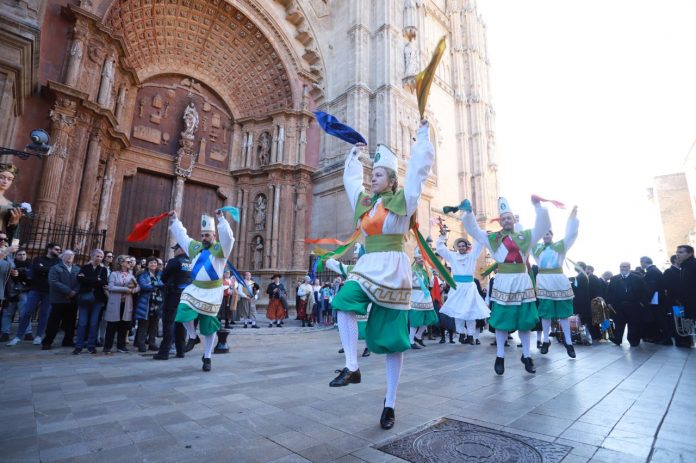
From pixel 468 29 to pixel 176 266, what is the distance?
30438 mm

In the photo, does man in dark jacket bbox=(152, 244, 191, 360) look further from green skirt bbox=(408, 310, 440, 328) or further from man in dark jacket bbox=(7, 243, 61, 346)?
green skirt bbox=(408, 310, 440, 328)

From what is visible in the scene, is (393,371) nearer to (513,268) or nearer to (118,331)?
(513,268)

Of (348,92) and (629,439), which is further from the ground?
(348,92)

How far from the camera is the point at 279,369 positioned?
4.91 metres

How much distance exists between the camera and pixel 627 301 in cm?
845

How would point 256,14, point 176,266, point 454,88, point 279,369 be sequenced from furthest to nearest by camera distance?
point 454,88, point 256,14, point 176,266, point 279,369

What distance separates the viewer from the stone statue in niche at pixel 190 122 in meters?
17.1

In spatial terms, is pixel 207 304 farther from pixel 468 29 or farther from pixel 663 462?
pixel 468 29


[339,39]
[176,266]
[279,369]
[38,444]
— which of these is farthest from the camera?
[339,39]

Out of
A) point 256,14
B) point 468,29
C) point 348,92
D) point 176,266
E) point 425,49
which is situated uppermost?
point 468,29

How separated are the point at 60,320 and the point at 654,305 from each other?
510 inches

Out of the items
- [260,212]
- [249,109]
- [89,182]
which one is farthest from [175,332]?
[249,109]

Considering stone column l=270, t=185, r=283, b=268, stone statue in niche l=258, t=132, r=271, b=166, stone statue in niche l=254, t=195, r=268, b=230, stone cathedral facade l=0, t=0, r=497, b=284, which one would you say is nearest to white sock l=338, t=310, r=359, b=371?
stone cathedral facade l=0, t=0, r=497, b=284

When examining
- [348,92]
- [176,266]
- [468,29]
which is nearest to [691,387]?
[176,266]
